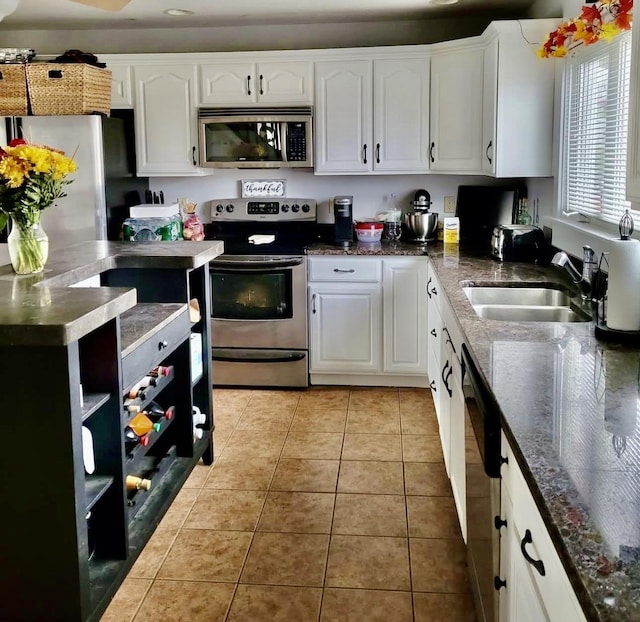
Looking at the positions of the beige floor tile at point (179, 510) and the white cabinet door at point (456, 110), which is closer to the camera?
the beige floor tile at point (179, 510)

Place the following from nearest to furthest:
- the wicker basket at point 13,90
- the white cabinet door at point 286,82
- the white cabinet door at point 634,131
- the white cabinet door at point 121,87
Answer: the white cabinet door at point 634,131 < the wicker basket at point 13,90 < the white cabinet door at point 286,82 < the white cabinet door at point 121,87

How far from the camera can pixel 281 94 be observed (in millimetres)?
4688

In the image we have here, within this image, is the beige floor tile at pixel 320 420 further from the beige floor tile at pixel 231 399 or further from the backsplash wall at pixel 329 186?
the backsplash wall at pixel 329 186

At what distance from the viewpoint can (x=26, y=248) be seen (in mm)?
2559

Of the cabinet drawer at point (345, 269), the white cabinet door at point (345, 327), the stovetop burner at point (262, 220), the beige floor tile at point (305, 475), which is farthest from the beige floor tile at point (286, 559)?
the stovetop burner at point (262, 220)

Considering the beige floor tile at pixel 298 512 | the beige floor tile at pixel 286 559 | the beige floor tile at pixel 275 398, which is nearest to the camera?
the beige floor tile at pixel 286 559

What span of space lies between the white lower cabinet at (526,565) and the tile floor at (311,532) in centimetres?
84

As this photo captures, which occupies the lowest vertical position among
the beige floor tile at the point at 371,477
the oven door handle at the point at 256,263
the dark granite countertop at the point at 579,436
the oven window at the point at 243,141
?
the beige floor tile at the point at 371,477

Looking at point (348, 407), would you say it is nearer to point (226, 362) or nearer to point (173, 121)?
point (226, 362)

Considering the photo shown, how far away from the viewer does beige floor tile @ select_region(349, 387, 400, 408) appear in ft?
14.5

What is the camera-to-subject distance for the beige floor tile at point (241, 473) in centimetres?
333

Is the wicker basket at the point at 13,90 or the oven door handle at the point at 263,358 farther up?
the wicker basket at the point at 13,90

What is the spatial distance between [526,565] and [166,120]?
13.3ft

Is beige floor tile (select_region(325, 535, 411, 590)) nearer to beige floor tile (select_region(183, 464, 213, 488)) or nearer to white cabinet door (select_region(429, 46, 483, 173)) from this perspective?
beige floor tile (select_region(183, 464, 213, 488))
